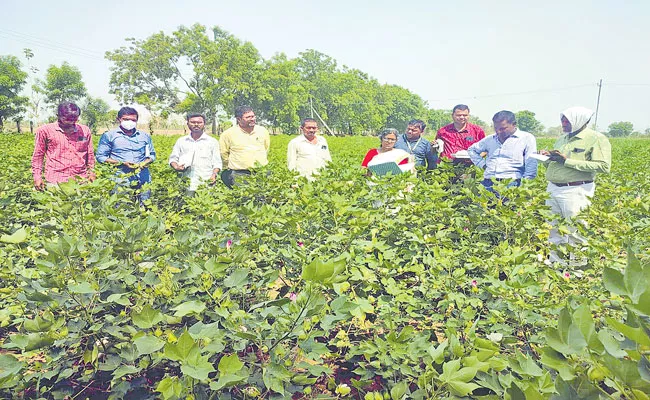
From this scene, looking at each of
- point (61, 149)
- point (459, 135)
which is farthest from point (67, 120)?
point (459, 135)

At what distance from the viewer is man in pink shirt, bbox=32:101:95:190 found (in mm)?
4297


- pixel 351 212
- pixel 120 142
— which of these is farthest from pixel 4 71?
pixel 351 212

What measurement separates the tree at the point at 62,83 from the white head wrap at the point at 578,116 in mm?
72835

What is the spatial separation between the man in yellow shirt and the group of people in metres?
0.01

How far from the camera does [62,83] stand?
65.9 metres

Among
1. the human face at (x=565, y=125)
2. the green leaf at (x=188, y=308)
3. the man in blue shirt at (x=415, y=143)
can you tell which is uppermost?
the human face at (x=565, y=125)

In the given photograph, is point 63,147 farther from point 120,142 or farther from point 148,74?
point 148,74

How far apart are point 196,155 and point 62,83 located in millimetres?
74399

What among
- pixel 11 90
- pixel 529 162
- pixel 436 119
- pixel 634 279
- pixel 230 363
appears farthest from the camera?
pixel 436 119

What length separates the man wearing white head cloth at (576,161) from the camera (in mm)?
4035

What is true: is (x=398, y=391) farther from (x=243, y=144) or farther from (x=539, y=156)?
(x=243, y=144)

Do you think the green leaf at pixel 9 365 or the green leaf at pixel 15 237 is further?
the green leaf at pixel 15 237

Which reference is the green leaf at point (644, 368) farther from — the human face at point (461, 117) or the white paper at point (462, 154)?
the human face at point (461, 117)

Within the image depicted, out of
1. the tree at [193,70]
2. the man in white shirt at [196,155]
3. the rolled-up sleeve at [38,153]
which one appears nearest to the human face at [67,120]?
the rolled-up sleeve at [38,153]
